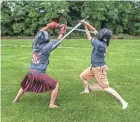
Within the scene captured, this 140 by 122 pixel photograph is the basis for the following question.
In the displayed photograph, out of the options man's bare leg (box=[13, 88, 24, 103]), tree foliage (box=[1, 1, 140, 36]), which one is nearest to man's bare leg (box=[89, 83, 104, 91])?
man's bare leg (box=[13, 88, 24, 103])

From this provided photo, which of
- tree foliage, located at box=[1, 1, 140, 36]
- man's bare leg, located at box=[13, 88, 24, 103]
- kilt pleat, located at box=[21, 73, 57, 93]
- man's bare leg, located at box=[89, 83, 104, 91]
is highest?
kilt pleat, located at box=[21, 73, 57, 93]

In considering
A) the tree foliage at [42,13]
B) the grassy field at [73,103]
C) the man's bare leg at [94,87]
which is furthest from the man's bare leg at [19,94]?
the tree foliage at [42,13]

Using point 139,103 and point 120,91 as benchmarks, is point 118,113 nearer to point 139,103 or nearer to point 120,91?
point 139,103

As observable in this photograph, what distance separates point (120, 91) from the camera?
7.25 metres

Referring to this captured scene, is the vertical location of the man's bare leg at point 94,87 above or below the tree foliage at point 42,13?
above

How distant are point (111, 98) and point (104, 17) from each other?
28724mm

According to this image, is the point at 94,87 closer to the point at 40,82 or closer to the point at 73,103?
the point at 73,103

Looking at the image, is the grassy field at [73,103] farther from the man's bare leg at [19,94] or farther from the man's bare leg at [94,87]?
the man's bare leg at [94,87]


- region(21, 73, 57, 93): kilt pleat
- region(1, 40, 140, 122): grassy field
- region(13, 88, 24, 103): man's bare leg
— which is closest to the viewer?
region(1, 40, 140, 122): grassy field

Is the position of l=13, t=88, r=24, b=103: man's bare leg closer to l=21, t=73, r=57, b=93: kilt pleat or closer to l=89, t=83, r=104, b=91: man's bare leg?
l=21, t=73, r=57, b=93: kilt pleat

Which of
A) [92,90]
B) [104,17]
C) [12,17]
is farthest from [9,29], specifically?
[92,90]

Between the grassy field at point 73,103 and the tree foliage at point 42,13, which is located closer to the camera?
the grassy field at point 73,103

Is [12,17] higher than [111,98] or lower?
lower

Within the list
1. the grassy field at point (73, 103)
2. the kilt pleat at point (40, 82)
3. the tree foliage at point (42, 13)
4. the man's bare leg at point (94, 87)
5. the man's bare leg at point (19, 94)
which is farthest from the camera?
the tree foliage at point (42, 13)
